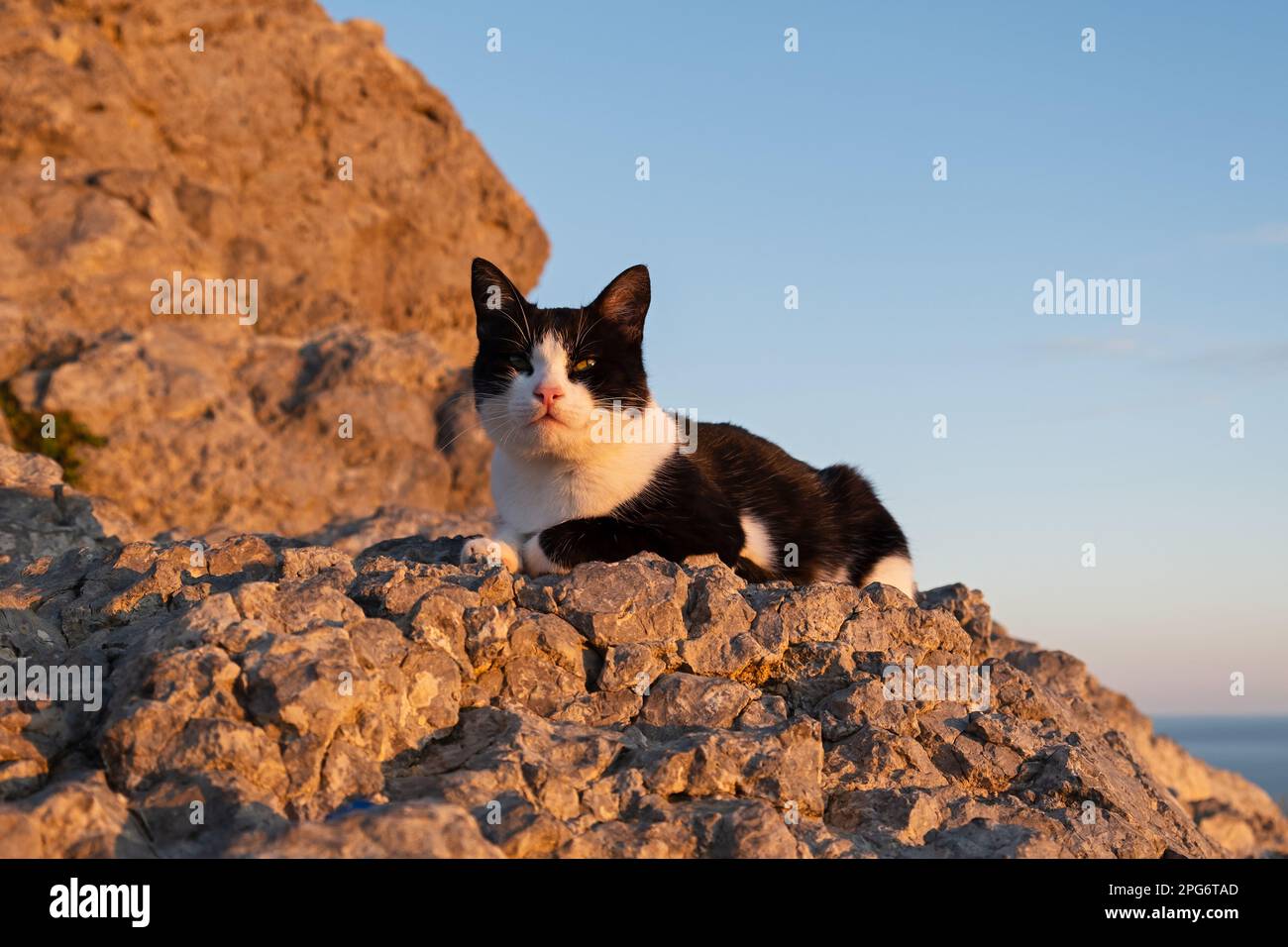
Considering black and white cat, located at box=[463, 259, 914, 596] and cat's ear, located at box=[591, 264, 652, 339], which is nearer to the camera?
black and white cat, located at box=[463, 259, 914, 596]

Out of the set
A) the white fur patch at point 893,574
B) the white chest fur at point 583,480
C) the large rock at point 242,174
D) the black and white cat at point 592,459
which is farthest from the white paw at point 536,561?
the large rock at point 242,174

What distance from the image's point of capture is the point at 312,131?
1825 centimetres

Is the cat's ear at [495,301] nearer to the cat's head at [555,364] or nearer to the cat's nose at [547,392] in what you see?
the cat's head at [555,364]

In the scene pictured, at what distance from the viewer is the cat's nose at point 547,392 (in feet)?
17.8

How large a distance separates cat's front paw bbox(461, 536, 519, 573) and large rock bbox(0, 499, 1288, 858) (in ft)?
0.78

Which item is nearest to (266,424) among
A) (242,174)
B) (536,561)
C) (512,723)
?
(242,174)

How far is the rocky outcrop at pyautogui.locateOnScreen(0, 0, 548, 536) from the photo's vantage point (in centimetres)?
1241

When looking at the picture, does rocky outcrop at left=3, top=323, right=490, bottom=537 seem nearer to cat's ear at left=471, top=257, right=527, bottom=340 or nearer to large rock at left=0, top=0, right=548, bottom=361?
large rock at left=0, top=0, right=548, bottom=361

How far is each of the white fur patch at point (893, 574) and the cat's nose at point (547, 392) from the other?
2.56 metres

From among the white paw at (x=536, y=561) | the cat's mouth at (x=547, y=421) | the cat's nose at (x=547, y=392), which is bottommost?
the white paw at (x=536, y=561)

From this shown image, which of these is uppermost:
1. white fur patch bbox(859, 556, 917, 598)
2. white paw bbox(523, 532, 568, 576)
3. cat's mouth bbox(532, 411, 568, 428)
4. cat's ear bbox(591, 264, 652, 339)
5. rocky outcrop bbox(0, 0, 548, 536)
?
rocky outcrop bbox(0, 0, 548, 536)

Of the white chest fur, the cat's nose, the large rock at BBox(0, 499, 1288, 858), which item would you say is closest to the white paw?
the white chest fur
